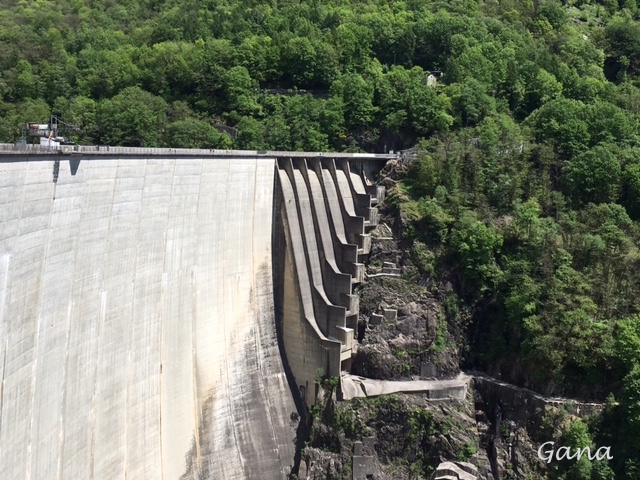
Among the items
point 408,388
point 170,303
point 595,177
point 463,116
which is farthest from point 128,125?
point 595,177

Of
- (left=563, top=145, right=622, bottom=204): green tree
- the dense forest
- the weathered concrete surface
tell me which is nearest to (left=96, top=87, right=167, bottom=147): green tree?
the dense forest

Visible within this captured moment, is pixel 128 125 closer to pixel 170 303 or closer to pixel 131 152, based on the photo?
pixel 131 152

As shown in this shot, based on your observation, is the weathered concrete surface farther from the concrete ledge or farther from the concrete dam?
the concrete ledge

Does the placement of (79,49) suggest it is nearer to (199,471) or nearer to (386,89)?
(386,89)

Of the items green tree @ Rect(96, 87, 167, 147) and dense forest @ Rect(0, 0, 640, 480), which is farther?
green tree @ Rect(96, 87, 167, 147)

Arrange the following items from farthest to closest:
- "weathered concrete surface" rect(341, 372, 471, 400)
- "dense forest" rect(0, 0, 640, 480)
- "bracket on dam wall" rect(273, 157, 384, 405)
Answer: "bracket on dam wall" rect(273, 157, 384, 405) < "weathered concrete surface" rect(341, 372, 471, 400) < "dense forest" rect(0, 0, 640, 480)

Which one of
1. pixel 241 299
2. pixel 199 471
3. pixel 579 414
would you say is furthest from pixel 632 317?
pixel 199 471

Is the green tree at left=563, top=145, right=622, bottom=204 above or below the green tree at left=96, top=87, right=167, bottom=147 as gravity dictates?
below
